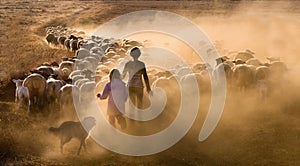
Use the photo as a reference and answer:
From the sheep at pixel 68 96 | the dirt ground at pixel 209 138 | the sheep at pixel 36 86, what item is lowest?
the dirt ground at pixel 209 138

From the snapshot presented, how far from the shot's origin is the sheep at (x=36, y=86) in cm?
1180

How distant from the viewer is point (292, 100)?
1228 cm

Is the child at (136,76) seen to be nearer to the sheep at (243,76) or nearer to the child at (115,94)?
the child at (115,94)

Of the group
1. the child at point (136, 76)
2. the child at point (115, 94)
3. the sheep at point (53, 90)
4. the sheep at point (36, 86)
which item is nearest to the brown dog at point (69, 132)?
the child at point (115, 94)

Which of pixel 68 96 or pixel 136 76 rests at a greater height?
pixel 136 76

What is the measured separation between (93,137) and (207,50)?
10.6 m

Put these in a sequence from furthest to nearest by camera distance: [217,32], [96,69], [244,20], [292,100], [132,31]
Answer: [244,20]
[132,31]
[217,32]
[96,69]
[292,100]

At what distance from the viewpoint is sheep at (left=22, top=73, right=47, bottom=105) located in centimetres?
1180

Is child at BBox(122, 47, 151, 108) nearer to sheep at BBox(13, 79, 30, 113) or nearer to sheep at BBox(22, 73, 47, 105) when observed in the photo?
sheep at BBox(22, 73, 47, 105)

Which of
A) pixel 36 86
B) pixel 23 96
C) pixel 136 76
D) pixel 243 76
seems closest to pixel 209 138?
pixel 136 76

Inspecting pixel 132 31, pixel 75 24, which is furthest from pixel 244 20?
pixel 75 24

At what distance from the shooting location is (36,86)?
11.8 meters

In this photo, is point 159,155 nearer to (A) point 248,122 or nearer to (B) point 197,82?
(A) point 248,122

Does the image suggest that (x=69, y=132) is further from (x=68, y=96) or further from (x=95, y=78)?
(x=95, y=78)
